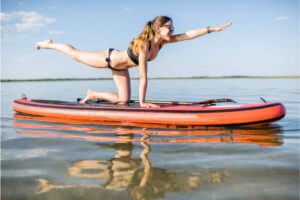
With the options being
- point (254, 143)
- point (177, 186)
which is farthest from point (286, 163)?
point (177, 186)

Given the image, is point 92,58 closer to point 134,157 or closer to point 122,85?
point 122,85

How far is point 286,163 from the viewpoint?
324cm

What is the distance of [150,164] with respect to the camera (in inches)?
126

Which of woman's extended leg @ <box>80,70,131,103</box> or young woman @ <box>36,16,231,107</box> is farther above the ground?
young woman @ <box>36,16,231,107</box>

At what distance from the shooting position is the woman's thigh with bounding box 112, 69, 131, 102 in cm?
662

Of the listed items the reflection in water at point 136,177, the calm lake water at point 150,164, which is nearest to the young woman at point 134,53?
the calm lake water at point 150,164

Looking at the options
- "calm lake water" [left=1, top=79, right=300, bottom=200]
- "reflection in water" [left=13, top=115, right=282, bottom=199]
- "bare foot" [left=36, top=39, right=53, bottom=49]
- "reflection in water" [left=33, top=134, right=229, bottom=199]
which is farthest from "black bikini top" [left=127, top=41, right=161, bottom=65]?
"reflection in water" [left=33, top=134, right=229, bottom=199]

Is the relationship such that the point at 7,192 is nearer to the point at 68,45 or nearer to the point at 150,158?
the point at 150,158

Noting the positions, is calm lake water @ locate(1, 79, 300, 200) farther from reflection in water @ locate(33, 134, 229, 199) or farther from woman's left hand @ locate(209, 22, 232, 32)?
woman's left hand @ locate(209, 22, 232, 32)

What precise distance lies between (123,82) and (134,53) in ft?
2.92

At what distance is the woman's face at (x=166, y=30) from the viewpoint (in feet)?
18.6

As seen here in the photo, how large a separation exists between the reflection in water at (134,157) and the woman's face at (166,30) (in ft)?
5.51

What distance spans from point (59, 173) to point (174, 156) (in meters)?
1.21

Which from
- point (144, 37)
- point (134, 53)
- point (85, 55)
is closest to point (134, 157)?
point (144, 37)
